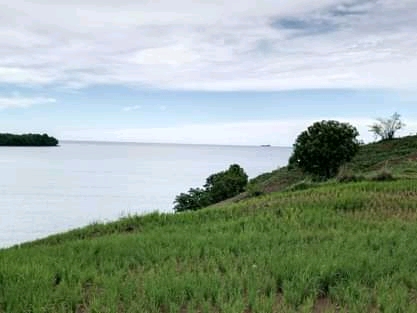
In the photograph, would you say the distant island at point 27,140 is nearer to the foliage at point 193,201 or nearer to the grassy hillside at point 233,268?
the foliage at point 193,201

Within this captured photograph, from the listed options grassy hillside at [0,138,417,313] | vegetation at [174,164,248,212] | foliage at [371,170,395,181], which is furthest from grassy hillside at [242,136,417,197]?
grassy hillside at [0,138,417,313]

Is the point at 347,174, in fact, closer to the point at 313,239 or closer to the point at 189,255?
the point at 313,239

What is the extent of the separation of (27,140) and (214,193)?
505 ft

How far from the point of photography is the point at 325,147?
2680 centimetres

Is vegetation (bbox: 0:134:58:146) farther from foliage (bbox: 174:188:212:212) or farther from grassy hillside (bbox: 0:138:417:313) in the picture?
grassy hillside (bbox: 0:138:417:313)

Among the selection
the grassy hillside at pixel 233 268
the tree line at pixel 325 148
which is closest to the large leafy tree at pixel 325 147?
the tree line at pixel 325 148

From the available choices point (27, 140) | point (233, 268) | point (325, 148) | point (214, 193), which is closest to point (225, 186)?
point (214, 193)

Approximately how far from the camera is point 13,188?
57406 mm

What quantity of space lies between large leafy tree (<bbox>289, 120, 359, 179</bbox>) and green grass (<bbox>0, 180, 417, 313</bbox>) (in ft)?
52.2

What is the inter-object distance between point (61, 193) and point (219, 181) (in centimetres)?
2567

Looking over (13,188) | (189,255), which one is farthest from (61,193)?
(189,255)

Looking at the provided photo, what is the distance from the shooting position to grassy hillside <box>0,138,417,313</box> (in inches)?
215

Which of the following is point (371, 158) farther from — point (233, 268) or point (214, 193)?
point (233, 268)

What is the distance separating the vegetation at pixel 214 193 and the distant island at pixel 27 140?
14713 centimetres
